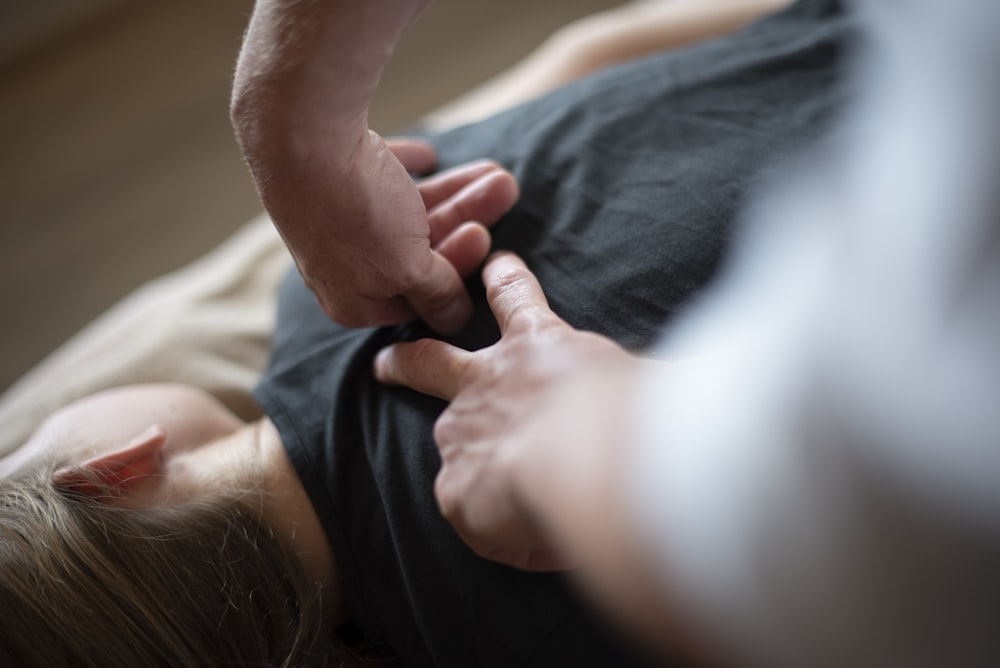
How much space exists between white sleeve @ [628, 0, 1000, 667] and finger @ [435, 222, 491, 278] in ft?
Result: 0.85

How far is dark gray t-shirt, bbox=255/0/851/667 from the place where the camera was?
65 centimetres

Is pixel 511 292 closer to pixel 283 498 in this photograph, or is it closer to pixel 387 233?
pixel 387 233

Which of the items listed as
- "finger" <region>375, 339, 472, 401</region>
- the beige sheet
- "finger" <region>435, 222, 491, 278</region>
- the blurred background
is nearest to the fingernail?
"finger" <region>375, 339, 472, 401</region>

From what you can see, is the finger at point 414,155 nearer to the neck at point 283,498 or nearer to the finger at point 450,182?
the finger at point 450,182

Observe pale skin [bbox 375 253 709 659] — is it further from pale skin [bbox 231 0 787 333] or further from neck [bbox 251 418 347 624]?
neck [bbox 251 418 347 624]

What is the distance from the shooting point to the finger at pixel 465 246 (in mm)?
732

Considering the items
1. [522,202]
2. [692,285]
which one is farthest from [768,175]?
[522,202]

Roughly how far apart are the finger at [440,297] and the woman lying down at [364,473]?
0.02 metres

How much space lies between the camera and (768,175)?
0.71 metres

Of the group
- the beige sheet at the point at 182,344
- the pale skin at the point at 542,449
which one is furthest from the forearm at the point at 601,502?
the beige sheet at the point at 182,344

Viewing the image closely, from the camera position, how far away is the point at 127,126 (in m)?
1.86

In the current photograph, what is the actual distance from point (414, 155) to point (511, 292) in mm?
303

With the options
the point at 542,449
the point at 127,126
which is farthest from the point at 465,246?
the point at 127,126

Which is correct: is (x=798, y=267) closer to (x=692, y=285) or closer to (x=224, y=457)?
(x=692, y=285)
